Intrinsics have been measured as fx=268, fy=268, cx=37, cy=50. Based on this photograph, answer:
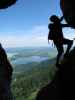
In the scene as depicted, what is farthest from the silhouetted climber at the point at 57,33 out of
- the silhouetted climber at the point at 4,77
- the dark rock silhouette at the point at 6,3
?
the dark rock silhouette at the point at 6,3

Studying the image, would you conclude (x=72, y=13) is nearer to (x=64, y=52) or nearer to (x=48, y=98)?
(x=64, y=52)

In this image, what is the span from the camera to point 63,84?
17422mm

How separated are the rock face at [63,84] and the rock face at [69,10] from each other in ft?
8.95

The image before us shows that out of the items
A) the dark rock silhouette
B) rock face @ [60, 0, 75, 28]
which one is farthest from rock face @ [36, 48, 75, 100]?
the dark rock silhouette

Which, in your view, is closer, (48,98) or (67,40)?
(48,98)

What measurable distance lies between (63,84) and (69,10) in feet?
19.9

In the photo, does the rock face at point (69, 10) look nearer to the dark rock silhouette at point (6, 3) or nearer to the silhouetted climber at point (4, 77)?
the dark rock silhouette at point (6, 3)

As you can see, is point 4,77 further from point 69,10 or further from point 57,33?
point 69,10

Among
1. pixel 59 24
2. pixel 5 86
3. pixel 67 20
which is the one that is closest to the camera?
pixel 59 24

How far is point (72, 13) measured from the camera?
2002 cm

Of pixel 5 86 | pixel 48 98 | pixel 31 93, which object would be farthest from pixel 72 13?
pixel 31 93

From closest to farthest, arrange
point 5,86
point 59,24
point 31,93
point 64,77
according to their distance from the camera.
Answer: point 64,77 → point 59,24 → point 5,86 → point 31,93

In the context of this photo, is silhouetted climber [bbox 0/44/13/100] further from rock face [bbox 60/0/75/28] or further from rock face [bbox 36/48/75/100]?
rock face [bbox 60/0/75/28]

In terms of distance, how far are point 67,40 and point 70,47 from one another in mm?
554
